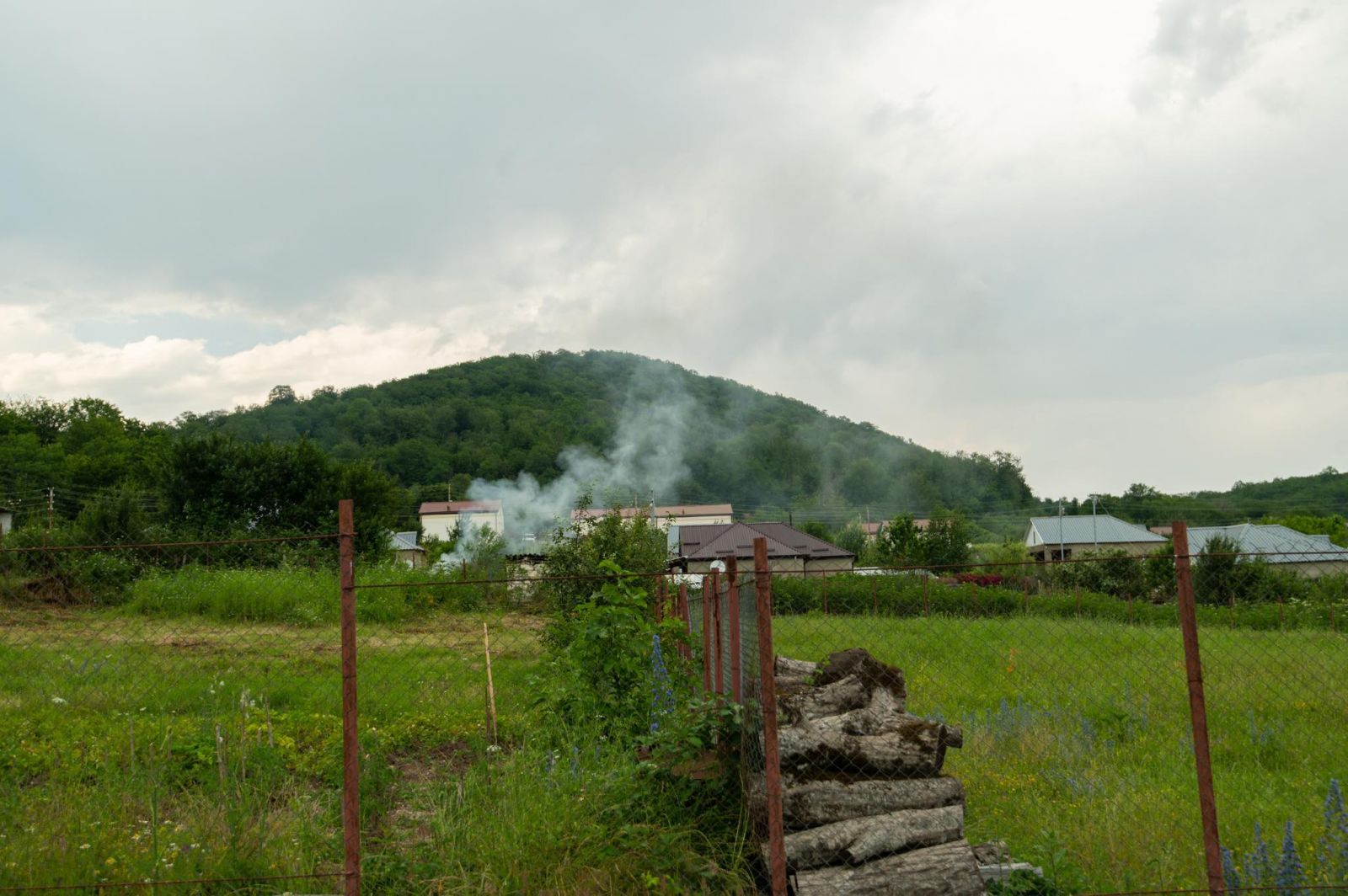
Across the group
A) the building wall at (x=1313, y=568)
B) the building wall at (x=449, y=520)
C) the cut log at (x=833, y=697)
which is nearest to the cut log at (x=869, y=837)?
the cut log at (x=833, y=697)

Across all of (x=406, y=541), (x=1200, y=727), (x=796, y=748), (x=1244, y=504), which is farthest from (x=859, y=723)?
(x=1244, y=504)

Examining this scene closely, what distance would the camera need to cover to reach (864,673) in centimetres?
575

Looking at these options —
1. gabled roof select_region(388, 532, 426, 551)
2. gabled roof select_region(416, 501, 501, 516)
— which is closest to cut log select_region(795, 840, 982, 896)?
gabled roof select_region(388, 532, 426, 551)

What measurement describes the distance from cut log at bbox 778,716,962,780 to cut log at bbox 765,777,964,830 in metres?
0.08

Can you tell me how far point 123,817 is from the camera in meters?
5.03

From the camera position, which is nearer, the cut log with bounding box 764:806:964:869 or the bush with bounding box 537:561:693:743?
the cut log with bounding box 764:806:964:869

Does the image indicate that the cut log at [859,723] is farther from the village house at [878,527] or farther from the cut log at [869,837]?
the village house at [878,527]

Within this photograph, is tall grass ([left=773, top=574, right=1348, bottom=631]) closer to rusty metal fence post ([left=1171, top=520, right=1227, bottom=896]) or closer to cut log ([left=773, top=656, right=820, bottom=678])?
cut log ([left=773, top=656, right=820, bottom=678])

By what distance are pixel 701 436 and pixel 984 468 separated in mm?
31249

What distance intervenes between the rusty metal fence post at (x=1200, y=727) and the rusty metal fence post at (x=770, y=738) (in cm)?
177

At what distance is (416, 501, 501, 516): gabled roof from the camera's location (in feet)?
187

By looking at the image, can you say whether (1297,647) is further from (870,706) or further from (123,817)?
(123,817)

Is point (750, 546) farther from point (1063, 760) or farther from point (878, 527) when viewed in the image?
point (878, 527)

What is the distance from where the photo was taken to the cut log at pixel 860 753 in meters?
4.69
